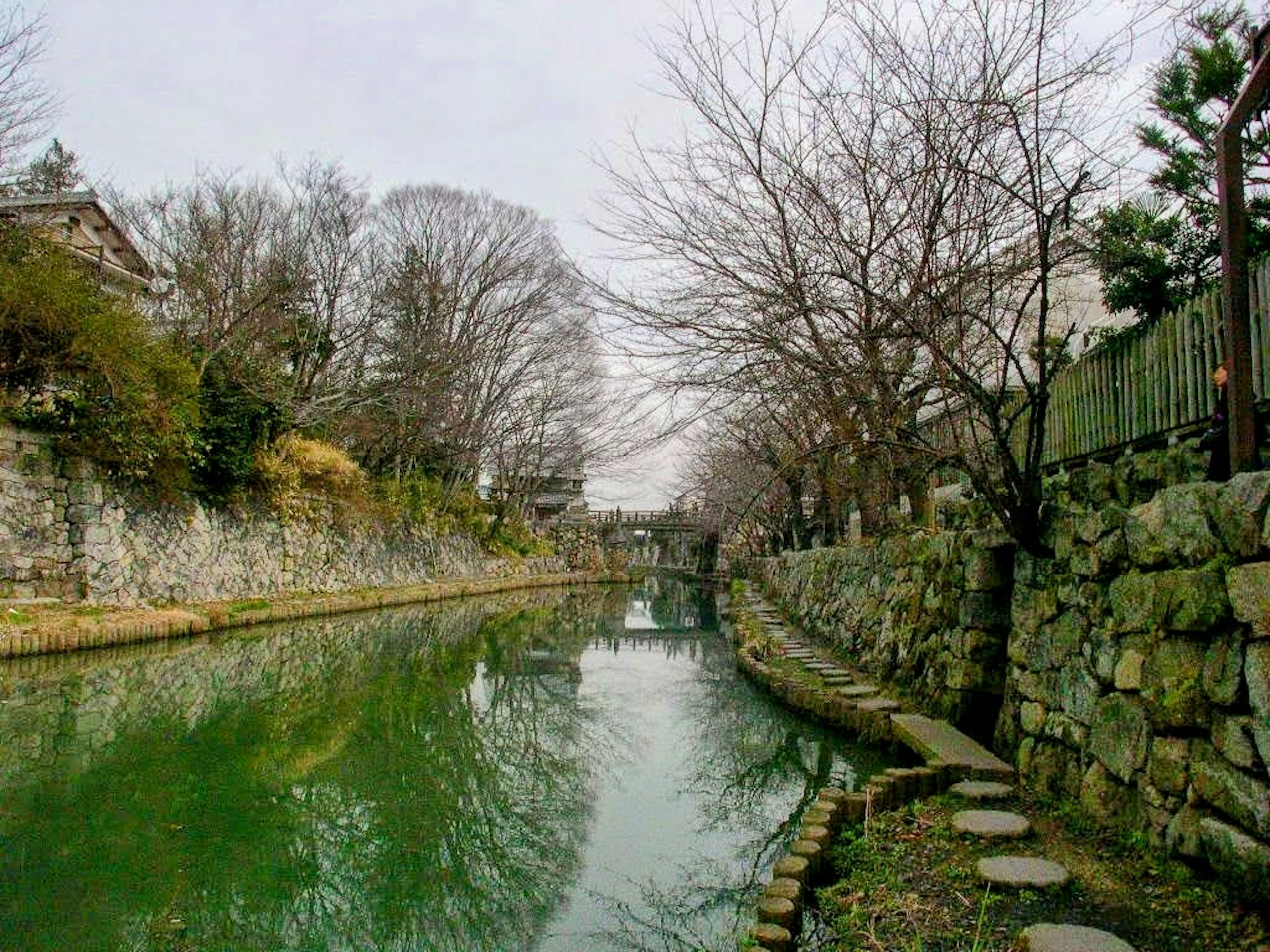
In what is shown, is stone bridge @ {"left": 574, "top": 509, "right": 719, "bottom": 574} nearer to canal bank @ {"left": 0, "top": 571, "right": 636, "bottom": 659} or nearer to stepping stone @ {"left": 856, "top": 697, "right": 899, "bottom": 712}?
canal bank @ {"left": 0, "top": 571, "right": 636, "bottom": 659}

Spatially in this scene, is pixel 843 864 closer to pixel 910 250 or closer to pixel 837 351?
pixel 837 351

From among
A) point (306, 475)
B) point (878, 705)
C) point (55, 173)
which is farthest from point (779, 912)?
point (55, 173)

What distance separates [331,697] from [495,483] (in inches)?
907

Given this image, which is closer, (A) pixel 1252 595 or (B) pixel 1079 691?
(A) pixel 1252 595

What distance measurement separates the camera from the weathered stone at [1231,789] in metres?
2.90

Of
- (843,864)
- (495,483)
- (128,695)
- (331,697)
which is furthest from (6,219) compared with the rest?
(495,483)

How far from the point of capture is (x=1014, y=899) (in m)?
3.36

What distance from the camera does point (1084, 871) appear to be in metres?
3.56

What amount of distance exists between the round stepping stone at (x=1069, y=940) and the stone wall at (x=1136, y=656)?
51 centimetres

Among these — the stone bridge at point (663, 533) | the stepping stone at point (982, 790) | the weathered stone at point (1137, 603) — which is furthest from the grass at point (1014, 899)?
the stone bridge at point (663, 533)

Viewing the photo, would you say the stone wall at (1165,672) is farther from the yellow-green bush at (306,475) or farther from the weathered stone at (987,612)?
the yellow-green bush at (306,475)

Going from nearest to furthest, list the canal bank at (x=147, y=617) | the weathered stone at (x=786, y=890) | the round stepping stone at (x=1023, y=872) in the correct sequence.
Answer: the round stepping stone at (x=1023, y=872) → the weathered stone at (x=786, y=890) → the canal bank at (x=147, y=617)

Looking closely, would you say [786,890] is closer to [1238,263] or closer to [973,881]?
[973,881]

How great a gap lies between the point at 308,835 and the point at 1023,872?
3.73 metres
